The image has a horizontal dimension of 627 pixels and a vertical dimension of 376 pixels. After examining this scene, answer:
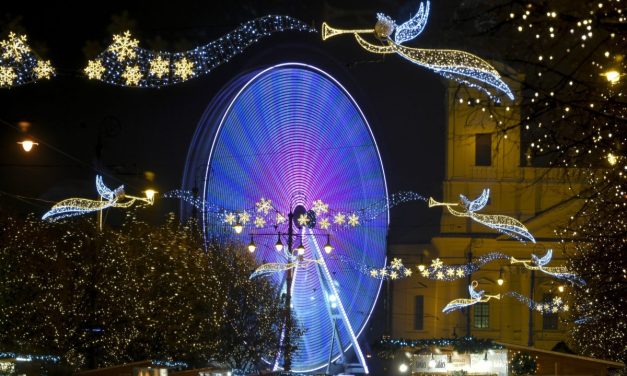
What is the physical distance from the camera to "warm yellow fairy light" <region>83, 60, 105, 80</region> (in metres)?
20.6

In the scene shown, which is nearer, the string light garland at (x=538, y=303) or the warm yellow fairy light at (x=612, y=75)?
the warm yellow fairy light at (x=612, y=75)

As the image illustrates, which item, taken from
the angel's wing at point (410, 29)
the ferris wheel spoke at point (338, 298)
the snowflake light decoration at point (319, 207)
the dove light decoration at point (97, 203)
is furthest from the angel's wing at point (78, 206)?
the angel's wing at point (410, 29)

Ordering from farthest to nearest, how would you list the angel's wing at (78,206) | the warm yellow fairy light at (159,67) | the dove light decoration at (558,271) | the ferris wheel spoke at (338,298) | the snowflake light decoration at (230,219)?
the ferris wheel spoke at (338,298), the snowflake light decoration at (230,219), the dove light decoration at (558,271), the angel's wing at (78,206), the warm yellow fairy light at (159,67)

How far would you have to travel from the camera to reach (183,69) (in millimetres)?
21656

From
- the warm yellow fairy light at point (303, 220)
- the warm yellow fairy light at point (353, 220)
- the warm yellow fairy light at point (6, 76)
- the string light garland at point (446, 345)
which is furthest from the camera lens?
the warm yellow fairy light at point (353, 220)

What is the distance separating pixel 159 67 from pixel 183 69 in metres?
0.41

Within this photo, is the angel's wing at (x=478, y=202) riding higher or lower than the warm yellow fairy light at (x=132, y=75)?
higher

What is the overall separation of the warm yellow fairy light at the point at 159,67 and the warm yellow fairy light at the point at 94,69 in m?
0.96

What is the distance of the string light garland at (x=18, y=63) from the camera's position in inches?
798

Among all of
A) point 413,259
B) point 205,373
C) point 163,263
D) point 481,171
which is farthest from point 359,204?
point 413,259

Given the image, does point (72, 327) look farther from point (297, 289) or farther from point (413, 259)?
point (413, 259)

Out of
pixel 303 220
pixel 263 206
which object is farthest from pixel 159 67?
pixel 303 220

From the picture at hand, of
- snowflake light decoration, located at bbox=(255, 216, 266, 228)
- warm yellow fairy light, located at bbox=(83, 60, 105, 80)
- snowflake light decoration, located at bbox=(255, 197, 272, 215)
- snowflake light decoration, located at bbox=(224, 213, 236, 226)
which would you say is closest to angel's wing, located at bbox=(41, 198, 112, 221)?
snowflake light decoration, located at bbox=(224, 213, 236, 226)

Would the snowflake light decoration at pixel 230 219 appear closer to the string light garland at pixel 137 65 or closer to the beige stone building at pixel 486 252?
the string light garland at pixel 137 65
